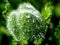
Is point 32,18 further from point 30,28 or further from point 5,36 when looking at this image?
point 5,36

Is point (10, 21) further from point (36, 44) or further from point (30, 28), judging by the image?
point (36, 44)

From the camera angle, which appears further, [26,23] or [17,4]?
[17,4]

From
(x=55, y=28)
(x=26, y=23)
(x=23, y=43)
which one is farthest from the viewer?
(x=55, y=28)

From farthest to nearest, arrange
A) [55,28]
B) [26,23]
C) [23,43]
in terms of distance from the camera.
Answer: [55,28], [23,43], [26,23]

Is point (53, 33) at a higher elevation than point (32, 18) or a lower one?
lower

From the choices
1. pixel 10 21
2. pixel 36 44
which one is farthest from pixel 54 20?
pixel 10 21

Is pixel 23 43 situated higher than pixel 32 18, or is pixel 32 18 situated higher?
pixel 32 18

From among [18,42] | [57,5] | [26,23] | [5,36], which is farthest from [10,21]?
[57,5]
